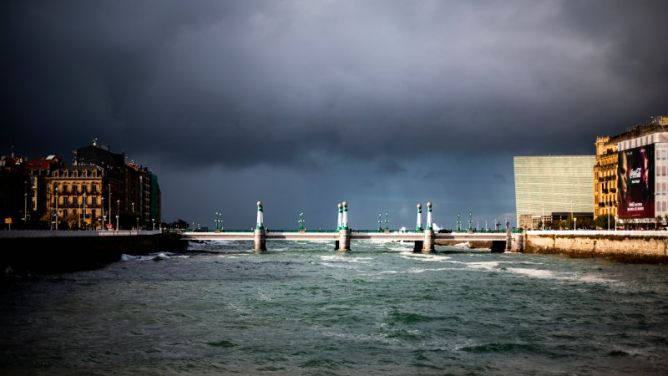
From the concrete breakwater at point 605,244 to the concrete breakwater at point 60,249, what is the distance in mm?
84011

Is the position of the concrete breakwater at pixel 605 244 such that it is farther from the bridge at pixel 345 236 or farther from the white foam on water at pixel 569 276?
the white foam on water at pixel 569 276

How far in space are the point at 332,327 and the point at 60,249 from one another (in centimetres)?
6441

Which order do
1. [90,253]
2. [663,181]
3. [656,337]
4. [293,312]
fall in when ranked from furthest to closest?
[663,181]
[90,253]
[293,312]
[656,337]

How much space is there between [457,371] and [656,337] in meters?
13.8

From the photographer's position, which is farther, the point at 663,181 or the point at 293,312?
the point at 663,181

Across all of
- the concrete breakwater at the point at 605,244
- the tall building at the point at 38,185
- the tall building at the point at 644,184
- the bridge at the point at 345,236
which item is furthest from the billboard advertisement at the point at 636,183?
the tall building at the point at 38,185

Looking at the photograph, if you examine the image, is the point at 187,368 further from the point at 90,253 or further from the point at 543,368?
the point at 90,253

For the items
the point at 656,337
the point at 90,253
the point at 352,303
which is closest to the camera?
the point at 656,337

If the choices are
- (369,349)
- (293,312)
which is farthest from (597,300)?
(369,349)

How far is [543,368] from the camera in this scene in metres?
26.6

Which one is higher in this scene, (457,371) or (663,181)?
(663,181)

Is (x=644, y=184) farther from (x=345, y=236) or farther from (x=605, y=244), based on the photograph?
(x=345, y=236)

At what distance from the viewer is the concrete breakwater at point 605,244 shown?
10212 centimetres

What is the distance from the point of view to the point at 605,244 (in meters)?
119
